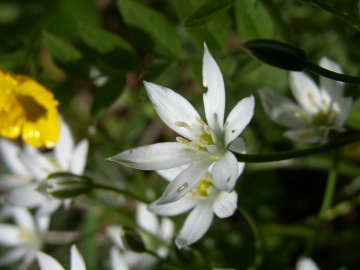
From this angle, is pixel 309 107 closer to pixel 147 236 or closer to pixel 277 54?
pixel 277 54

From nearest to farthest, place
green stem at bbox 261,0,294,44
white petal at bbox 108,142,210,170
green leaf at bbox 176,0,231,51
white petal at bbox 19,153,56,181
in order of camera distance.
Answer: white petal at bbox 108,142,210,170 → green stem at bbox 261,0,294,44 → green leaf at bbox 176,0,231,51 → white petal at bbox 19,153,56,181

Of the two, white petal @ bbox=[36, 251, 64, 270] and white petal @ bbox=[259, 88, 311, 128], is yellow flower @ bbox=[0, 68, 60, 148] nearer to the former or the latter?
white petal @ bbox=[36, 251, 64, 270]

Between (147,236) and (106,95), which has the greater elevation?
(106,95)

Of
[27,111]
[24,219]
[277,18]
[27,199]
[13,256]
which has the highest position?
[277,18]

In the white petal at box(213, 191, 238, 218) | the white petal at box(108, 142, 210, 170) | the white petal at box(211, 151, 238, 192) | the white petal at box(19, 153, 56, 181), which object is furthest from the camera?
the white petal at box(19, 153, 56, 181)

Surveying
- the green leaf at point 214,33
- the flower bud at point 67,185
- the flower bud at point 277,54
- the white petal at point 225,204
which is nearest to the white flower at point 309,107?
the green leaf at point 214,33

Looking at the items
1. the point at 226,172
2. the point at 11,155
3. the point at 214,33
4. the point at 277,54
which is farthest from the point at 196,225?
the point at 11,155

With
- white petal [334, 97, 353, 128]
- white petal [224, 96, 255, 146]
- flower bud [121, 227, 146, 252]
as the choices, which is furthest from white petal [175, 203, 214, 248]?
white petal [334, 97, 353, 128]
